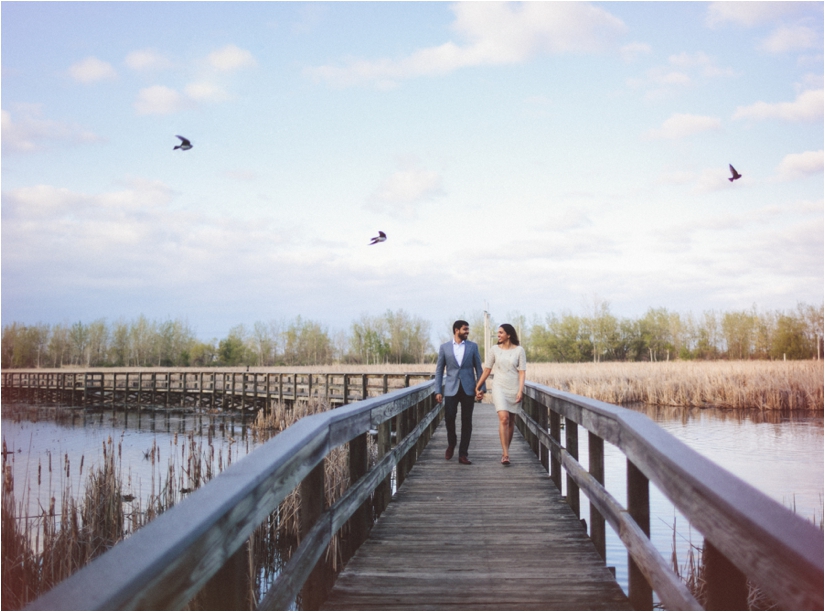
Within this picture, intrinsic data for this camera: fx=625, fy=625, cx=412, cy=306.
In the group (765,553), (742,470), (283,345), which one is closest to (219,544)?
(765,553)

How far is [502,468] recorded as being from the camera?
7.33 m

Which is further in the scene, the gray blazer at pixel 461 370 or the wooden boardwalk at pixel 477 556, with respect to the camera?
the gray blazer at pixel 461 370

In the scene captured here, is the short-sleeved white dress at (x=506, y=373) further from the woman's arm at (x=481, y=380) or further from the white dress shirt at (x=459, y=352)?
the white dress shirt at (x=459, y=352)

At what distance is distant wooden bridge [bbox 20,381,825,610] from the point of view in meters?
1.32

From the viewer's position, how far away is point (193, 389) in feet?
116

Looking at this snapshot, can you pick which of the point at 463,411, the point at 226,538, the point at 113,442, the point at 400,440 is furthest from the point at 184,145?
the point at 113,442

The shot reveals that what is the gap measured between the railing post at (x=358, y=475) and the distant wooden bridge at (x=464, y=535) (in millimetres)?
14

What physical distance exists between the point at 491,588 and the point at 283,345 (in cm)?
7820

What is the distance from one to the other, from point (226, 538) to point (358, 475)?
261 cm

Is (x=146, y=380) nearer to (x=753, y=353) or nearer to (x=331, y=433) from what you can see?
(x=331, y=433)

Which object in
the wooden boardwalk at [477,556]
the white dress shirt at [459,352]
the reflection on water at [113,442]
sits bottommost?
the reflection on water at [113,442]

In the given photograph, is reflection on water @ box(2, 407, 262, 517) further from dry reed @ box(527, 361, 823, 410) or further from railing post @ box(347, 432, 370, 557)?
dry reed @ box(527, 361, 823, 410)

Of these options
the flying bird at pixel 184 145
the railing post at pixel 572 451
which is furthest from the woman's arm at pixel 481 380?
the flying bird at pixel 184 145

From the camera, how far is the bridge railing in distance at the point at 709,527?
1311mm
